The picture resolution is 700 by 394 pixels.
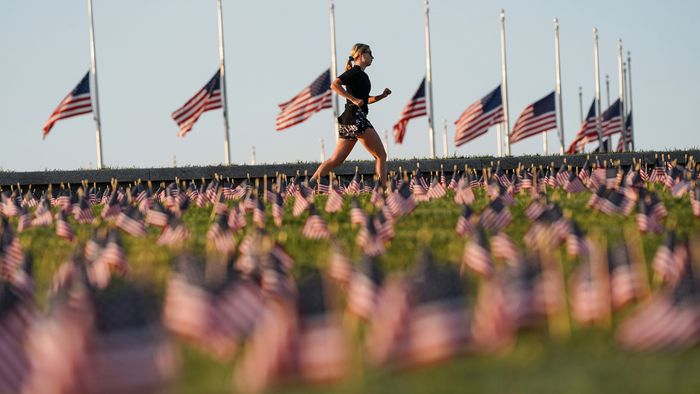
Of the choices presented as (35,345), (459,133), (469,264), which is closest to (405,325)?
(35,345)

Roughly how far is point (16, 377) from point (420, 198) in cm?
1416

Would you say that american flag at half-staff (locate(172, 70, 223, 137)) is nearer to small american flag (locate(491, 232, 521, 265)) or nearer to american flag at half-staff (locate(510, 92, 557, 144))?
american flag at half-staff (locate(510, 92, 557, 144))

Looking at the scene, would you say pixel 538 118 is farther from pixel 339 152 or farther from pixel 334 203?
pixel 334 203

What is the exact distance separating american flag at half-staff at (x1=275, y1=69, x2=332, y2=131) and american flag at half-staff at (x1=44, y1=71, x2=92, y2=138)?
5.33 meters

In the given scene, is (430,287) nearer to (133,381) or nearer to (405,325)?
(405,325)

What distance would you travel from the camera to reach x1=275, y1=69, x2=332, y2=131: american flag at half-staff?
116ft

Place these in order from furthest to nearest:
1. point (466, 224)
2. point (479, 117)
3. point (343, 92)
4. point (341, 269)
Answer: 1. point (479, 117)
2. point (343, 92)
3. point (466, 224)
4. point (341, 269)

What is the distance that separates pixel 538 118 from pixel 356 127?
18824 mm

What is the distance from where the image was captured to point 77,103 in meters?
35.5

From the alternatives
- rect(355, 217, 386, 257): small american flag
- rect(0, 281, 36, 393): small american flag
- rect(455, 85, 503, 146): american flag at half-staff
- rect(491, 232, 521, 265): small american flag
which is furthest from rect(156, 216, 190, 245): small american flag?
rect(455, 85, 503, 146): american flag at half-staff

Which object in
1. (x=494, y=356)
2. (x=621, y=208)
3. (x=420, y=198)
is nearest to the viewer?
(x=494, y=356)

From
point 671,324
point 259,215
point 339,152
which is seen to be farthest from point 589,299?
point 339,152

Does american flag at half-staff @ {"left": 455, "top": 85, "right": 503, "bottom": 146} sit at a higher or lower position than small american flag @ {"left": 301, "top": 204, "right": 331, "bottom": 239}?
higher

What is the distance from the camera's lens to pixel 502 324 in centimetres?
753
